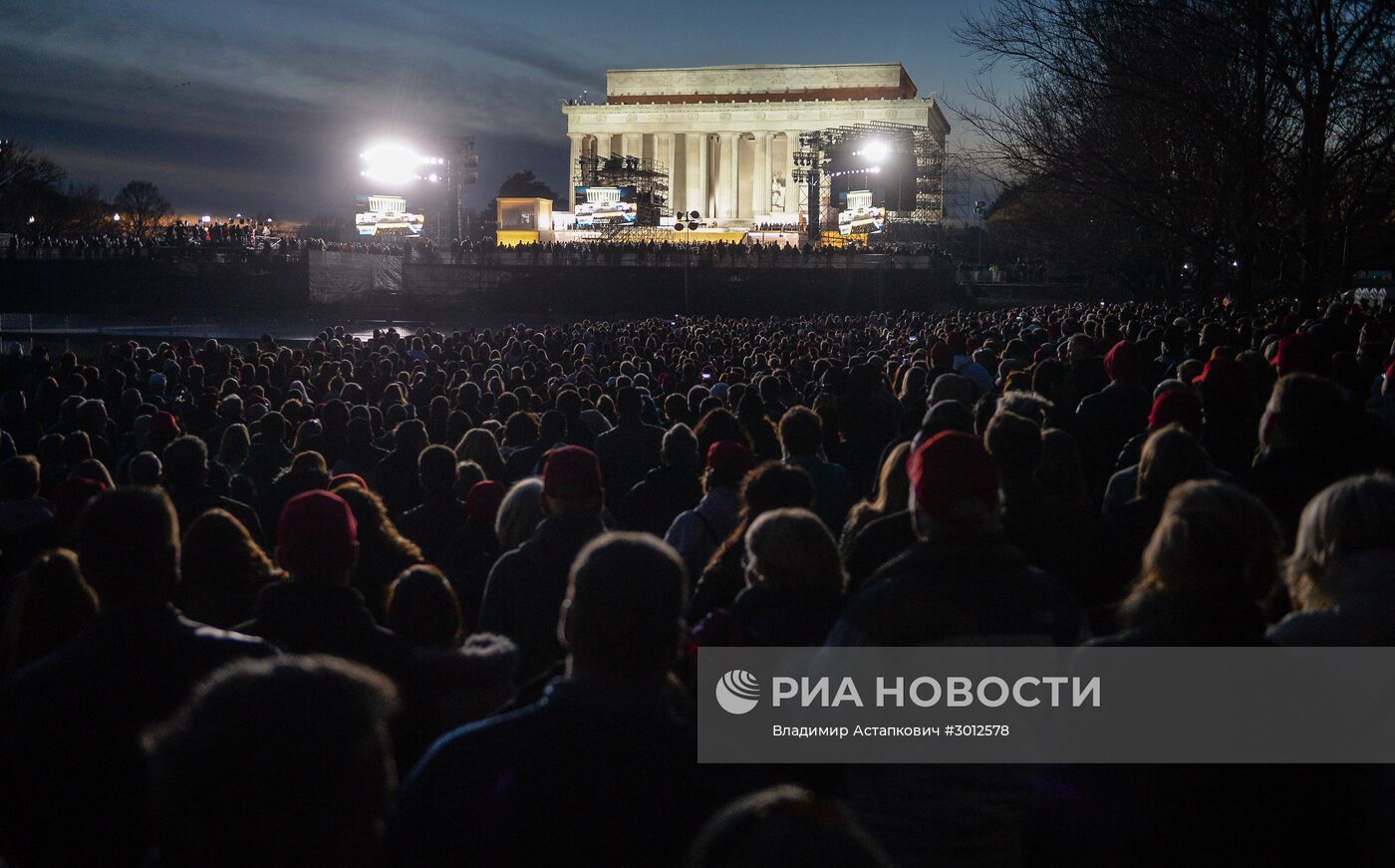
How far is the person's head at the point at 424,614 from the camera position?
3.83 metres

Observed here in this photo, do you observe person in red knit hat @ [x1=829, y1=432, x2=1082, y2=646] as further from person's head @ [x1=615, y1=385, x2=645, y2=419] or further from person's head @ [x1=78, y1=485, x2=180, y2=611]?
person's head @ [x1=615, y1=385, x2=645, y2=419]

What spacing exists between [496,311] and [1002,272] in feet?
90.9

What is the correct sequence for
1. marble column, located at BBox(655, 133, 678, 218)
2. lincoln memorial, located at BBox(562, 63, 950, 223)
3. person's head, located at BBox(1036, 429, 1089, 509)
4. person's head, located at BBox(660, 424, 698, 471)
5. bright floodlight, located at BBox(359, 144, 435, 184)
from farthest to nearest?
marble column, located at BBox(655, 133, 678, 218), lincoln memorial, located at BBox(562, 63, 950, 223), bright floodlight, located at BBox(359, 144, 435, 184), person's head, located at BBox(660, 424, 698, 471), person's head, located at BBox(1036, 429, 1089, 509)

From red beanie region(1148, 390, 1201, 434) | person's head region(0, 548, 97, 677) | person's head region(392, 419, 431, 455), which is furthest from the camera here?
person's head region(392, 419, 431, 455)

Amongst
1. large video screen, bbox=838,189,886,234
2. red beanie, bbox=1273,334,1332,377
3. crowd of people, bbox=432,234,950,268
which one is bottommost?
red beanie, bbox=1273,334,1332,377

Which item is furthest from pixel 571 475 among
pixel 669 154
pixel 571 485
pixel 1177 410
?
pixel 669 154

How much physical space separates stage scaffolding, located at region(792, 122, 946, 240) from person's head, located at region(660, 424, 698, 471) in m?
49.3

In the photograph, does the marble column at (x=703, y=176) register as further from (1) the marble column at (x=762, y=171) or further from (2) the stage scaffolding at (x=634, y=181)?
(2) the stage scaffolding at (x=634, y=181)

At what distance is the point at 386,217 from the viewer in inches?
2908

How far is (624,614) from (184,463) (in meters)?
5.33

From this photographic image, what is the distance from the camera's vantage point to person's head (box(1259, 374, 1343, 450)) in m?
5.09

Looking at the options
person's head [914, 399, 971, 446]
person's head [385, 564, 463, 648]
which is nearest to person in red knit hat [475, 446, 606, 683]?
person's head [385, 564, 463, 648]

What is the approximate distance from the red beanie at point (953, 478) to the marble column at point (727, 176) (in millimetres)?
89752

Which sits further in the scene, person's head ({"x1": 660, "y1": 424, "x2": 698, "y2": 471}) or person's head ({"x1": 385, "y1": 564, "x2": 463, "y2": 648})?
person's head ({"x1": 660, "y1": 424, "x2": 698, "y2": 471})
